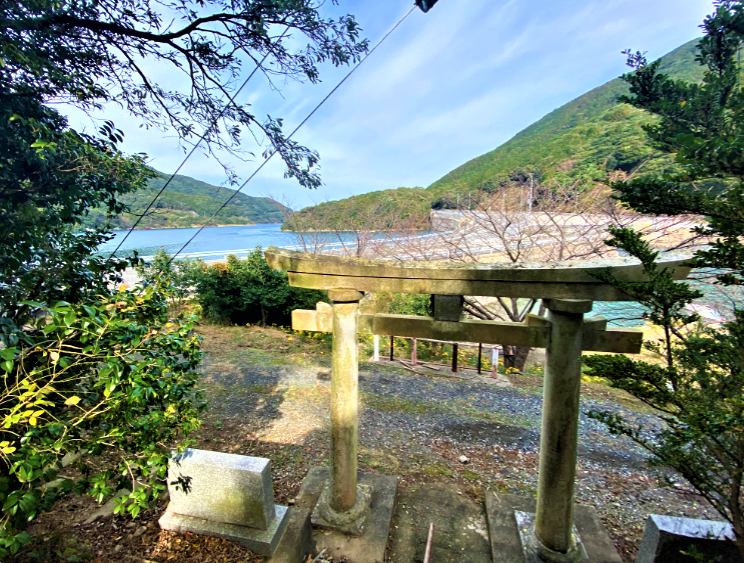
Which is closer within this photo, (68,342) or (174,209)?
(68,342)

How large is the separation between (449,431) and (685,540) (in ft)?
10.7

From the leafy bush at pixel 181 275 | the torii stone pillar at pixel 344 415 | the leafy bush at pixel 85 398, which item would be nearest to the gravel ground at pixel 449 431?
the torii stone pillar at pixel 344 415

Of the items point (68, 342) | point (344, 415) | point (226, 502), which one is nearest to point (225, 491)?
point (226, 502)

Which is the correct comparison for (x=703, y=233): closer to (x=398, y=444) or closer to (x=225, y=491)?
(x=225, y=491)

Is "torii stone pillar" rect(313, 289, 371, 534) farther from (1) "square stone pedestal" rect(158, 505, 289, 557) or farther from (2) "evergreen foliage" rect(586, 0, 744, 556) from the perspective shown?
(2) "evergreen foliage" rect(586, 0, 744, 556)

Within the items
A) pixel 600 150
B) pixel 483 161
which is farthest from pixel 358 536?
pixel 483 161

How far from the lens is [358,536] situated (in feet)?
9.77

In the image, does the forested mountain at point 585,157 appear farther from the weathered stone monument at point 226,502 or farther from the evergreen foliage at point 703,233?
the weathered stone monument at point 226,502

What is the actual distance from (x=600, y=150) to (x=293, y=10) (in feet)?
27.9

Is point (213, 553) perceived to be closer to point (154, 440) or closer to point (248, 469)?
point (248, 469)

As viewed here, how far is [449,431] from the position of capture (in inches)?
202

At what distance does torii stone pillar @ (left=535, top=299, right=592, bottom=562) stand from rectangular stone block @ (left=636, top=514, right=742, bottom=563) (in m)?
0.50

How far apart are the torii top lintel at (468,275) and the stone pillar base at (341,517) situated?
2.15 meters

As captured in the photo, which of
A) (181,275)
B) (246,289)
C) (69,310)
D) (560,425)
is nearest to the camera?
(69,310)
